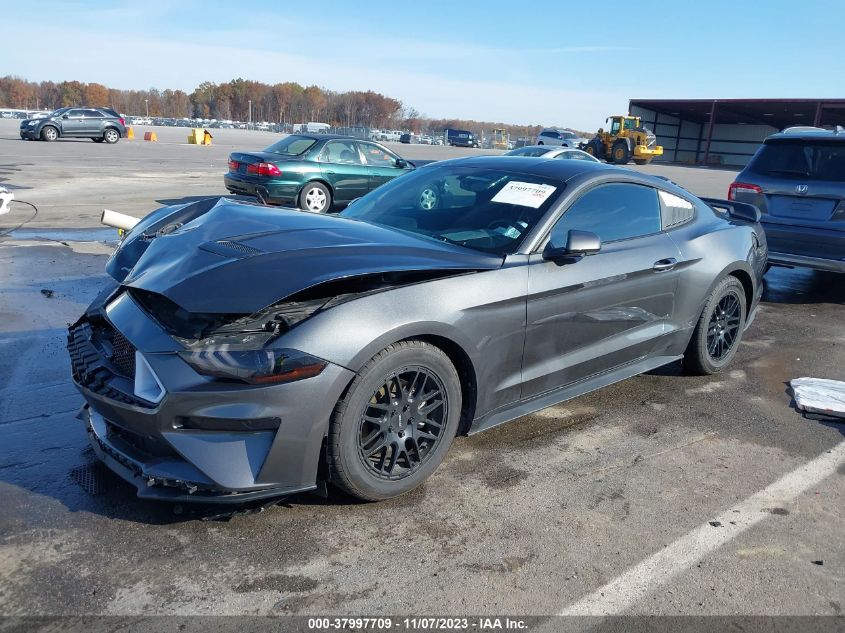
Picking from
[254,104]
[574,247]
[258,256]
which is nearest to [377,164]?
[574,247]

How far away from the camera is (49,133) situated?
31781 mm

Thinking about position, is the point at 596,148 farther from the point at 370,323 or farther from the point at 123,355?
the point at 123,355

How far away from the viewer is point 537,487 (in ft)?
11.5

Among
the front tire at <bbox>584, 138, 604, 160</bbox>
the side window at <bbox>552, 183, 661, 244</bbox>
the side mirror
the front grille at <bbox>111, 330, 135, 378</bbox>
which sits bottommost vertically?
the front grille at <bbox>111, 330, 135, 378</bbox>

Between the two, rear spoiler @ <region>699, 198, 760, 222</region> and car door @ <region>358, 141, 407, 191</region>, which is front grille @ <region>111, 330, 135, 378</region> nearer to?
rear spoiler @ <region>699, 198, 760, 222</region>

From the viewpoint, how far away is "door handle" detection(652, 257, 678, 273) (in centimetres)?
443

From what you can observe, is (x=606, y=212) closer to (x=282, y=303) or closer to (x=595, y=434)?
(x=595, y=434)

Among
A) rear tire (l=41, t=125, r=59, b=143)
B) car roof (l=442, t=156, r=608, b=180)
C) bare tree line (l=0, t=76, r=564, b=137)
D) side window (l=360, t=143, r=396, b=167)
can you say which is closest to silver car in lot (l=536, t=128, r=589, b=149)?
rear tire (l=41, t=125, r=59, b=143)

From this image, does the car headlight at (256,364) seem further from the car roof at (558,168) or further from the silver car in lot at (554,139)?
the silver car in lot at (554,139)

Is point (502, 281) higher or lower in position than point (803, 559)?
higher

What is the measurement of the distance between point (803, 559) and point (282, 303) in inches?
96.0

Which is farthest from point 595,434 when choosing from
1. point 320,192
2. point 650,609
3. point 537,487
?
point 320,192

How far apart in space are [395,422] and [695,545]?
140 cm

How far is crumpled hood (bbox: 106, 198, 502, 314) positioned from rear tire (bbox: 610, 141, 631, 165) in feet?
130
